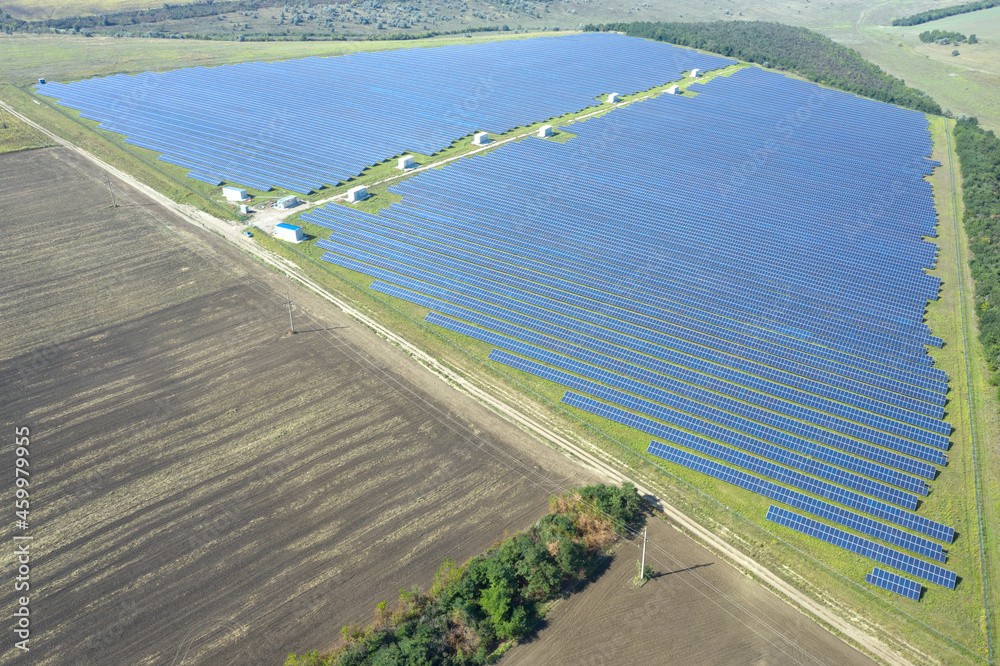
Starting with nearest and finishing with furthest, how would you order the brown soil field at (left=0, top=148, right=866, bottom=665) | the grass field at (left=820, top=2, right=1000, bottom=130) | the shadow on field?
the brown soil field at (left=0, top=148, right=866, bottom=665) → the shadow on field → the grass field at (left=820, top=2, right=1000, bottom=130)

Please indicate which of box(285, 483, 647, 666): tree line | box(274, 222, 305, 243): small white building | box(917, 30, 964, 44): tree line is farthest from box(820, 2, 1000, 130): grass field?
box(285, 483, 647, 666): tree line

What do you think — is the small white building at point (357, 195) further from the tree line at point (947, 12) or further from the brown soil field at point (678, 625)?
the tree line at point (947, 12)

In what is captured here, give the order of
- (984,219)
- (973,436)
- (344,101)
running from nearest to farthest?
(973,436), (984,219), (344,101)

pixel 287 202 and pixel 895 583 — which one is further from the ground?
pixel 287 202

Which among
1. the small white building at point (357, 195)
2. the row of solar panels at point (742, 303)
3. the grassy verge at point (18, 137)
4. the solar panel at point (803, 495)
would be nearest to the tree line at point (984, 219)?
the row of solar panels at point (742, 303)

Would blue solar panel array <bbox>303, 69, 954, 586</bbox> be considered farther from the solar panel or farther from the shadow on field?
the shadow on field

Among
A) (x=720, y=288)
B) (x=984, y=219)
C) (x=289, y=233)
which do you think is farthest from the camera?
(x=984, y=219)

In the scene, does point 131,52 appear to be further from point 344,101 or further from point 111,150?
point 111,150

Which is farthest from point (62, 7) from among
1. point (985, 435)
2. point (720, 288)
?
point (985, 435)
